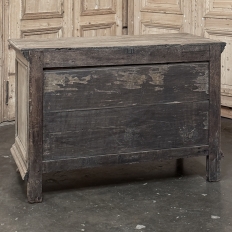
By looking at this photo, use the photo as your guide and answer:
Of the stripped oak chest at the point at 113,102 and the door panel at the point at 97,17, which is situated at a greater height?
the door panel at the point at 97,17

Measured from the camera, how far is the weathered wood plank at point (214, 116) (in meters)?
4.00

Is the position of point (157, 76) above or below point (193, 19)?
below

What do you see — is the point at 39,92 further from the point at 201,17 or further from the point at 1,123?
the point at 201,17

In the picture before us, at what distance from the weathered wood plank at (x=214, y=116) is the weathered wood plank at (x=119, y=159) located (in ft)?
0.22

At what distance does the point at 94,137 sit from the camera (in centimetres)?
382

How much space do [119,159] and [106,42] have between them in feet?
2.53

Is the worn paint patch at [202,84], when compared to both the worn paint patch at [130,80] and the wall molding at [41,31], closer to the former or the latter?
the worn paint patch at [130,80]

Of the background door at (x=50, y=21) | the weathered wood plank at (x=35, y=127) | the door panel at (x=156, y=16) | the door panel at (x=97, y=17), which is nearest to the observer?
the weathered wood plank at (x=35, y=127)

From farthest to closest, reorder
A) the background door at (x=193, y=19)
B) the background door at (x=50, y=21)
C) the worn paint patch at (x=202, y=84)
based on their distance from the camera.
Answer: the background door at (x=193, y=19) → the background door at (x=50, y=21) → the worn paint patch at (x=202, y=84)

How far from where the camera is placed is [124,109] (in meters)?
3.86

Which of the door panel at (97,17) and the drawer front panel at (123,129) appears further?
the door panel at (97,17)

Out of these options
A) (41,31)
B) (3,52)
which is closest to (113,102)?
(3,52)

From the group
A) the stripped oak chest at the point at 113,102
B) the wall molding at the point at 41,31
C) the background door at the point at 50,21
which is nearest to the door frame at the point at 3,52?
the background door at the point at 50,21

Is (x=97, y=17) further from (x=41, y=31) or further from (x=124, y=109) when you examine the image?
(x=124, y=109)
